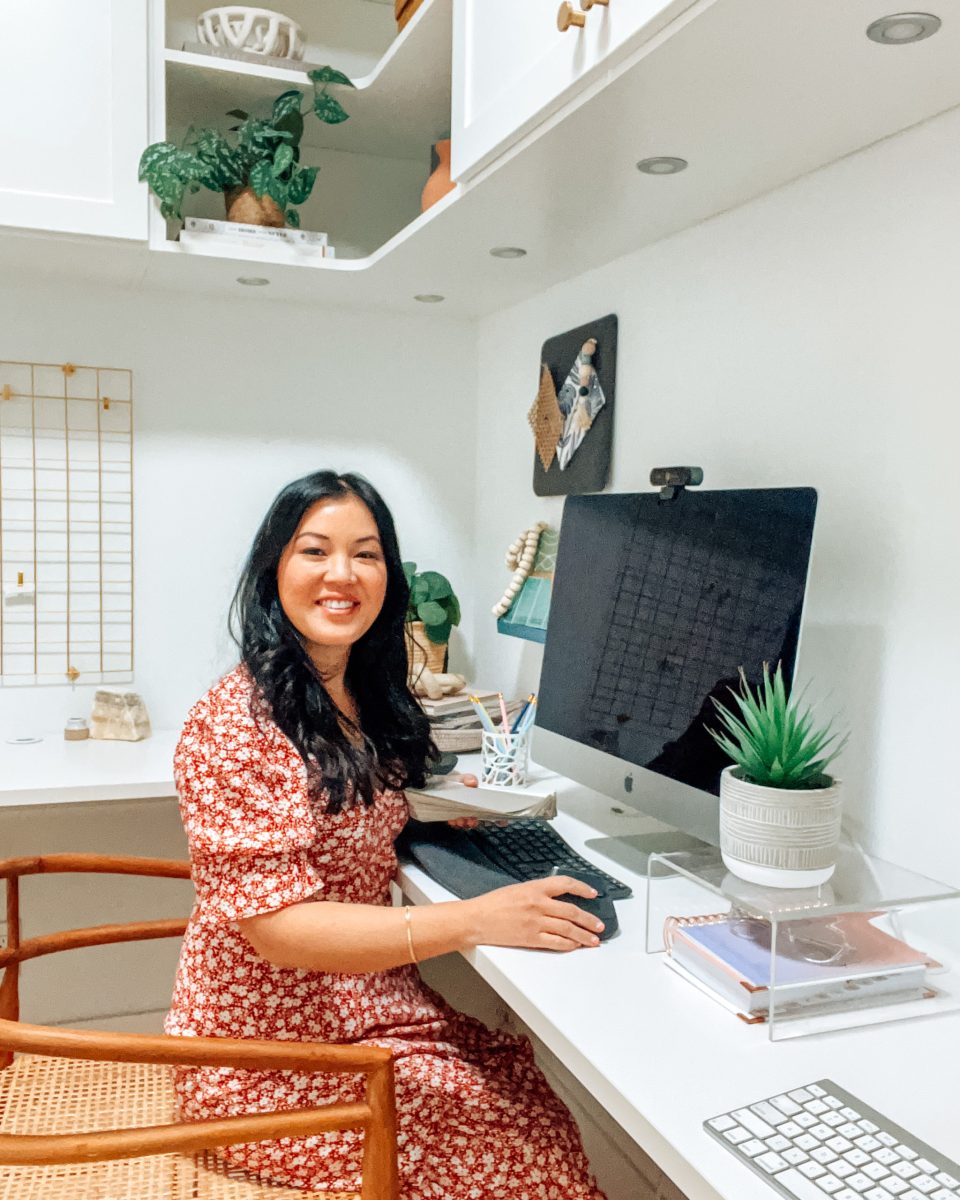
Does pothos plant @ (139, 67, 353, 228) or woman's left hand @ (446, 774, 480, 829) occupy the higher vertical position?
pothos plant @ (139, 67, 353, 228)

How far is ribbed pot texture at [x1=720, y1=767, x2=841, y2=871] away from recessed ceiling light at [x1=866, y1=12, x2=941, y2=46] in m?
0.74

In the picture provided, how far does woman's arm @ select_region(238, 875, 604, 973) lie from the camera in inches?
44.3

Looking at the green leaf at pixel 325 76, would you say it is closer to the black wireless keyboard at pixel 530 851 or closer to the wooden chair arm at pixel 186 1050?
the black wireless keyboard at pixel 530 851

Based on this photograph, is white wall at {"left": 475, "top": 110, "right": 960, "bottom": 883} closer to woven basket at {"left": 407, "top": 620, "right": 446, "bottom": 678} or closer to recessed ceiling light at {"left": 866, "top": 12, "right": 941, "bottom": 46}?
recessed ceiling light at {"left": 866, "top": 12, "right": 941, "bottom": 46}

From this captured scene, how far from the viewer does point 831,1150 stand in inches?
29.2

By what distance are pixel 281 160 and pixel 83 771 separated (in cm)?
119

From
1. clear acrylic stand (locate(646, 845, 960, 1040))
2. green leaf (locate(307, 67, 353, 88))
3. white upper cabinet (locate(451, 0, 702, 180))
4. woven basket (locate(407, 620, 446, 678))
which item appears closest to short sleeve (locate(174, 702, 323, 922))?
clear acrylic stand (locate(646, 845, 960, 1040))

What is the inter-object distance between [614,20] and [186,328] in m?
1.45

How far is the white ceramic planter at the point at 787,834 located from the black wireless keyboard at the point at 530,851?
24 centimetres

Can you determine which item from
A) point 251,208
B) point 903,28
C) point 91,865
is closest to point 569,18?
point 903,28

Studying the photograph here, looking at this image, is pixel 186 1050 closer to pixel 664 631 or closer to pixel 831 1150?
pixel 831 1150

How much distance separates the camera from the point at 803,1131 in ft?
2.51

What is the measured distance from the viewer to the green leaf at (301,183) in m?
1.99

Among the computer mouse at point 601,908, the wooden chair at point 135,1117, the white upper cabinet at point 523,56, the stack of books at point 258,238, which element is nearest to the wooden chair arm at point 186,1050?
the wooden chair at point 135,1117
